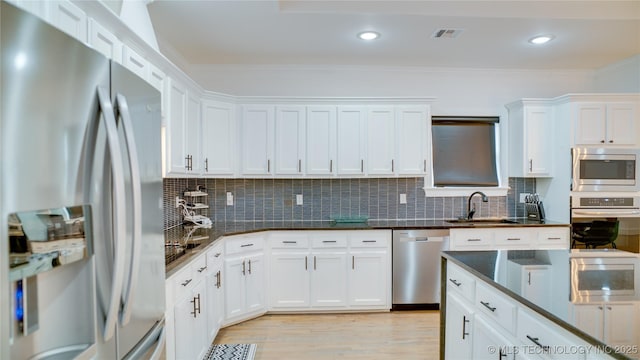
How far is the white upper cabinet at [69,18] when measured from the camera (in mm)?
1268

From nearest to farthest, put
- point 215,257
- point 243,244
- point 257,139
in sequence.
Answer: point 215,257, point 243,244, point 257,139

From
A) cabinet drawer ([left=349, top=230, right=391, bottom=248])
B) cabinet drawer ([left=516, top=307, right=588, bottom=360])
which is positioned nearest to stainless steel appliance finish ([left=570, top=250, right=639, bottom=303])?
cabinet drawer ([left=516, top=307, right=588, bottom=360])

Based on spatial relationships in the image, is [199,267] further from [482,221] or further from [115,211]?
[482,221]

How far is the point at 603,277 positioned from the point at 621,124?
3003 mm

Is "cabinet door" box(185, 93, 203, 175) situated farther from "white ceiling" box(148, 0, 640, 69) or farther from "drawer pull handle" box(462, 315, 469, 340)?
"drawer pull handle" box(462, 315, 469, 340)

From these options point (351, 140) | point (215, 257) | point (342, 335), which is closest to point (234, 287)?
point (215, 257)

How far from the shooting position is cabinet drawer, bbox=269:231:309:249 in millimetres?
3586

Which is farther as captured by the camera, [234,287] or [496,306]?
[234,287]

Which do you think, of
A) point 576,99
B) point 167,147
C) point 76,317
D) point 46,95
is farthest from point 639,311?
point 576,99

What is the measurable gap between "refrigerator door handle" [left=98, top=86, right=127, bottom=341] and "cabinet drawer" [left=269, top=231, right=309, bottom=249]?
8.35 feet

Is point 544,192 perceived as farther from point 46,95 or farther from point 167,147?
point 46,95

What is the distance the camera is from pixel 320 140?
3.89 m

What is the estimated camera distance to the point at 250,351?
2.83m

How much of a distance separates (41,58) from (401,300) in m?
→ 3.58
